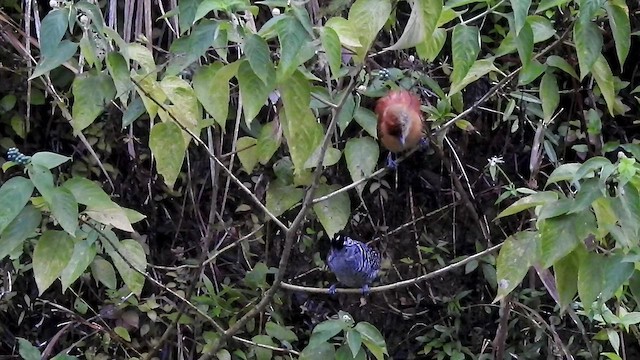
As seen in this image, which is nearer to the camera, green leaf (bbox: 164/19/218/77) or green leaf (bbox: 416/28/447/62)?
green leaf (bbox: 164/19/218/77)

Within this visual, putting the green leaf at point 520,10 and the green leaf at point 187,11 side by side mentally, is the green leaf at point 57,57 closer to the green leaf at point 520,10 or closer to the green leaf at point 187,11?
the green leaf at point 187,11

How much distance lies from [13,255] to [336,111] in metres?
0.70

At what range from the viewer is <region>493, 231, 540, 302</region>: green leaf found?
1328 millimetres

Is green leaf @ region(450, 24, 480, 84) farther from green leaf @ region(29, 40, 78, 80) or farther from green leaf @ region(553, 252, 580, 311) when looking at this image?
green leaf @ region(29, 40, 78, 80)

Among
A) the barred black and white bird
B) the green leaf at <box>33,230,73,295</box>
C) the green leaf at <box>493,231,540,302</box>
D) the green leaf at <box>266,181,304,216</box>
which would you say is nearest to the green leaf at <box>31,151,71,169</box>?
the green leaf at <box>33,230,73,295</box>

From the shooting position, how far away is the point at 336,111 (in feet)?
4.37

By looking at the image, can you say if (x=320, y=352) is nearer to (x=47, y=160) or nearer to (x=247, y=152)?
(x=247, y=152)

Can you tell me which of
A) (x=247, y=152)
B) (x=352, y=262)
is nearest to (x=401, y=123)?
(x=352, y=262)

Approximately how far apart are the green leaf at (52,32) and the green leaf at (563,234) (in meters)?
0.72

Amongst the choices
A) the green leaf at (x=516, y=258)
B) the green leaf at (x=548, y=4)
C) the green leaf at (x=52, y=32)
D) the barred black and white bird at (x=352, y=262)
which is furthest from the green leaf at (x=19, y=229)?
the barred black and white bird at (x=352, y=262)

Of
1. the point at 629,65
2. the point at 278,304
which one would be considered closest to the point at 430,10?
the point at 278,304

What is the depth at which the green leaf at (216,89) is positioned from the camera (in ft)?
4.07

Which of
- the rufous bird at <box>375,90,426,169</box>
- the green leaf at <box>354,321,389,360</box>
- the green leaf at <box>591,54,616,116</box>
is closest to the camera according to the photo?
the green leaf at <box>591,54,616,116</box>

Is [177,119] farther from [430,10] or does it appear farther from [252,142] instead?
[430,10]
